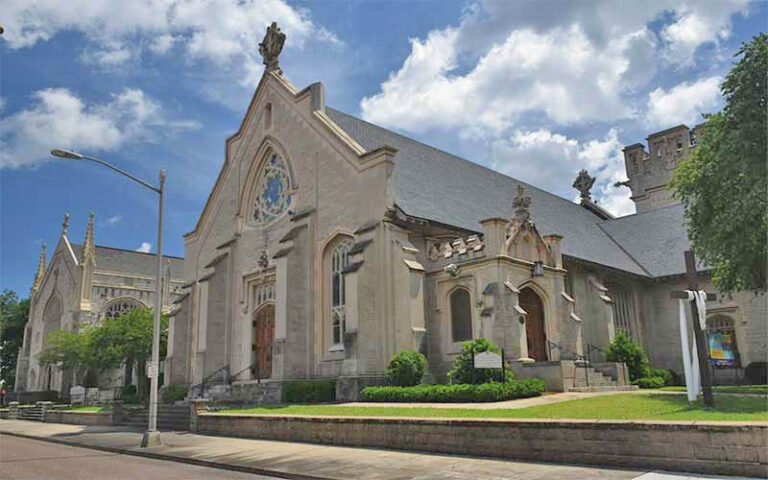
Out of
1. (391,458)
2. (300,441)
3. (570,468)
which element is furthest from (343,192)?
(570,468)

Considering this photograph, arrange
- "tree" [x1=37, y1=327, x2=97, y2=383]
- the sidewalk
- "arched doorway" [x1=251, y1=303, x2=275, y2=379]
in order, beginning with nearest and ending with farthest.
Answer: the sidewalk < "arched doorway" [x1=251, y1=303, x2=275, y2=379] < "tree" [x1=37, y1=327, x2=97, y2=383]

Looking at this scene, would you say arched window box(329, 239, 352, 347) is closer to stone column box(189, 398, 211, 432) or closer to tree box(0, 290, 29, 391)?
stone column box(189, 398, 211, 432)

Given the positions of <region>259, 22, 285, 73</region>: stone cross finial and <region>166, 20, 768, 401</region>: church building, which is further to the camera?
<region>259, 22, 285, 73</region>: stone cross finial

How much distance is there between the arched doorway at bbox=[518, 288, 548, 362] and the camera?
23.6 m

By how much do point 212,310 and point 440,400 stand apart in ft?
53.1

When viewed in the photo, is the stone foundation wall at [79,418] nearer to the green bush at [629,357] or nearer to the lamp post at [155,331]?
the lamp post at [155,331]

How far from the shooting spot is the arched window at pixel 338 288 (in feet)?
81.2

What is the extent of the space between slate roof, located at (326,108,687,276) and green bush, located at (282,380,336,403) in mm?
7142

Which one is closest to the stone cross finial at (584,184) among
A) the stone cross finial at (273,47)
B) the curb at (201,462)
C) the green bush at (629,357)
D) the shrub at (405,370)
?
the green bush at (629,357)

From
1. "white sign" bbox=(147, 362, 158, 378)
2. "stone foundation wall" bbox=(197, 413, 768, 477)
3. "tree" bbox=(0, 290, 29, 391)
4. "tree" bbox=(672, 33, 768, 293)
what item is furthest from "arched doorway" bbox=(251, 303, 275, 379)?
"tree" bbox=(0, 290, 29, 391)

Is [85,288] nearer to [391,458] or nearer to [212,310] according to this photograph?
[212,310]

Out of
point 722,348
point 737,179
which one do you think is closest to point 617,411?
point 737,179

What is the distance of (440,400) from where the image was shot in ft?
57.9

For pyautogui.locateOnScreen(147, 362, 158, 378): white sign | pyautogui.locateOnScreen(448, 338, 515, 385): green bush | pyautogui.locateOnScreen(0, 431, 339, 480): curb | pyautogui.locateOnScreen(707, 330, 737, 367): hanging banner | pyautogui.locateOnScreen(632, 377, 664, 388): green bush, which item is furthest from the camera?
pyautogui.locateOnScreen(707, 330, 737, 367): hanging banner
